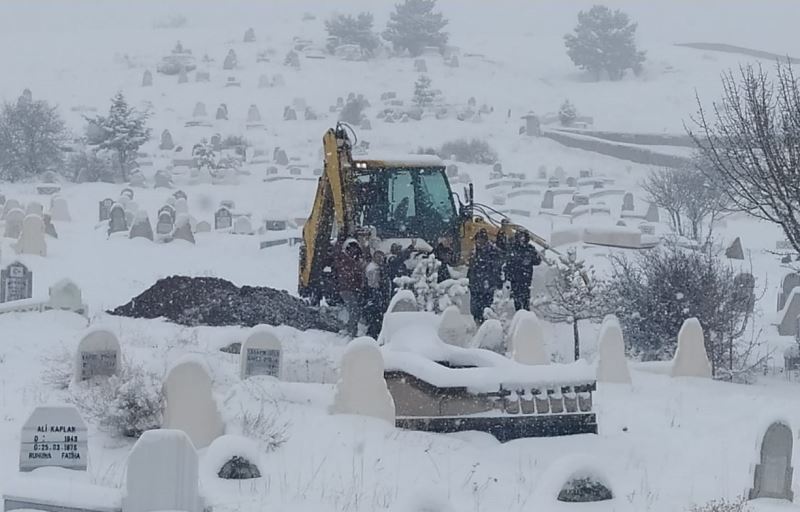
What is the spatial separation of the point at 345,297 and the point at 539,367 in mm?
5736

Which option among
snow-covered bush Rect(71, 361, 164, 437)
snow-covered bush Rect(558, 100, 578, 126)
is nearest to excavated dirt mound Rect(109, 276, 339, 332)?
snow-covered bush Rect(71, 361, 164, 437)

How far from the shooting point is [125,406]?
9133mm

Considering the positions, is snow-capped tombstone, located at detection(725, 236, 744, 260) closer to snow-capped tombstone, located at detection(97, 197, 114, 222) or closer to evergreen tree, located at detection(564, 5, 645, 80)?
snow-capped tombstone, located at detection(97, 197, 114, 222)

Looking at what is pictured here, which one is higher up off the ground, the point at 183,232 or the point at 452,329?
the point at 452,329

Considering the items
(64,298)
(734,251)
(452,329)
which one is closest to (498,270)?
(452,329)

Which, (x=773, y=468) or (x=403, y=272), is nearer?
(x=773, y=468)

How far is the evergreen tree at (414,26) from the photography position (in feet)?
215

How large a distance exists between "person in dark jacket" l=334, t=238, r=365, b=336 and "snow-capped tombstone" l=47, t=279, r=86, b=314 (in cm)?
334

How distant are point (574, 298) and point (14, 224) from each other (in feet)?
48.2

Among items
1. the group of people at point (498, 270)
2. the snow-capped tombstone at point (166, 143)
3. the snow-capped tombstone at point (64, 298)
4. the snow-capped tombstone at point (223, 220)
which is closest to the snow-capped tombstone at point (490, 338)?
the group of people at point (498, 270)

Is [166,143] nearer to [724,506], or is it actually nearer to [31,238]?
[31,238]

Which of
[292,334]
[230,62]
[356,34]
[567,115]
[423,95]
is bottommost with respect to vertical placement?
[292,334]

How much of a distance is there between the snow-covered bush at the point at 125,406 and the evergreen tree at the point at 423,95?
42936 mm

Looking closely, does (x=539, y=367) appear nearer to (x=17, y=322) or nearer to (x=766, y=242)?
(x=17, y=322)
